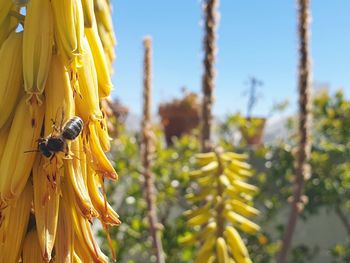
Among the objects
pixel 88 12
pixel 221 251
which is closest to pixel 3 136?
pixel 88 12

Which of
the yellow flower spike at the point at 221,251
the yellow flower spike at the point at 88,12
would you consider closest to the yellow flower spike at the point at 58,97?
the yellow flower spike at the point at 88,12

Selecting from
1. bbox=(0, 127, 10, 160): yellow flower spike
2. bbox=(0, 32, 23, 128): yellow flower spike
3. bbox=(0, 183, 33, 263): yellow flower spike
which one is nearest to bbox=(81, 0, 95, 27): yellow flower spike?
bbox=(0, 32, 23, 128): yellow flower spike

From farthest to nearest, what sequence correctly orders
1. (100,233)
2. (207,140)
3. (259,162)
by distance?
(259,162) < (100,233) < (207,140)

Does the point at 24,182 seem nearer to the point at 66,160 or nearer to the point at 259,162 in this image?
the point at 66,160

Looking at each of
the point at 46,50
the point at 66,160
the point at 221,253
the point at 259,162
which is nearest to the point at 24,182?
the point at 66,160

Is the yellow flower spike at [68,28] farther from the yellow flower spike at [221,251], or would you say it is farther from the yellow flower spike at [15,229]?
the yellow flower spike at [221,251]

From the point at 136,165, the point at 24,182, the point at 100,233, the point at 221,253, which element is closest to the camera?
the point at 24,182
